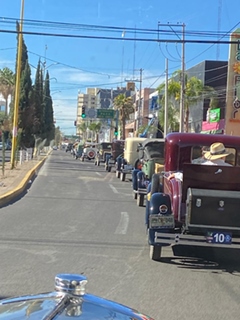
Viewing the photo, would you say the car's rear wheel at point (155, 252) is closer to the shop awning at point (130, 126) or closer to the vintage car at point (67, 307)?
the vintage car at point (67, 307)

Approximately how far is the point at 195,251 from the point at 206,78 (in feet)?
138

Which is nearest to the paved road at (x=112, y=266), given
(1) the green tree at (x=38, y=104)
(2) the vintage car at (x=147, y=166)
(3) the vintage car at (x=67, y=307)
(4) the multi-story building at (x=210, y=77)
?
(2) the vintage car at (x=147, y=166)

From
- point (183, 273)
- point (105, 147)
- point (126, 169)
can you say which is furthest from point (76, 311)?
point (105, 147)

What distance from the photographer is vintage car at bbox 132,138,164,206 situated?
15078 mm

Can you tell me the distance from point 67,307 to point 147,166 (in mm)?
13726

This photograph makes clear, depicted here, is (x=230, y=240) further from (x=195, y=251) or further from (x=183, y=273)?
(x=195, y=251)

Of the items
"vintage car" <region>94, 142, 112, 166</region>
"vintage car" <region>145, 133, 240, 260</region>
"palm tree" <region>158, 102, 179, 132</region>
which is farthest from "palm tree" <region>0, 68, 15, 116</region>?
"vintage car" <region>145, 133, 240, 260</region>

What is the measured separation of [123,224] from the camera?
11.3 metres

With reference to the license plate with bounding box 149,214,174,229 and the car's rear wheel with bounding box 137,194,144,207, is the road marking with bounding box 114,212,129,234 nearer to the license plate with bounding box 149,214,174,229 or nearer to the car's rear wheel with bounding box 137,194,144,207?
the car's rear wheel with bounding box 137,194,144,207

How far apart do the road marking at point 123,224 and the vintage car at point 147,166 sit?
195 centimetres

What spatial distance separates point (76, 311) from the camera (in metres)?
2.28

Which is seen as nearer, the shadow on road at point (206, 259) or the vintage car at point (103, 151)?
the shadow on road at point (206, 259)

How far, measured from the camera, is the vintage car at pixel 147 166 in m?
15.1

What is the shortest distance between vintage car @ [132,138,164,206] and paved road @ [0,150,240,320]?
2137mm
